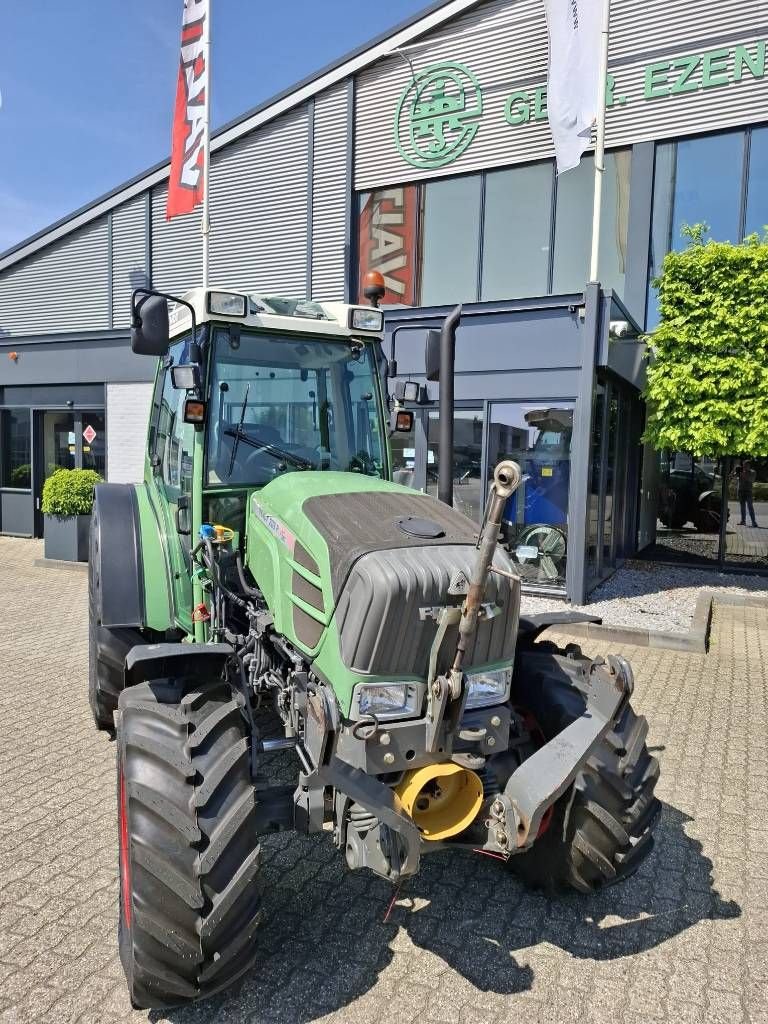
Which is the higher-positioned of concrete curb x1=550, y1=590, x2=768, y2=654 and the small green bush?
the small green bush

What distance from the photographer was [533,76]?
440 inches

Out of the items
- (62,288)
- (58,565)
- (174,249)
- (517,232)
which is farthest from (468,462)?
(62,288)

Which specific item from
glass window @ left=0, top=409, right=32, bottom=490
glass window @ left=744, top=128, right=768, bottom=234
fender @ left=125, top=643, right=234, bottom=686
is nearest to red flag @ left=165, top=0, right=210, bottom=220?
glass window @ left=0, top=409, right=32, bottom=490

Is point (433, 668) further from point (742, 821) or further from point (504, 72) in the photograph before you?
point (504, 72)

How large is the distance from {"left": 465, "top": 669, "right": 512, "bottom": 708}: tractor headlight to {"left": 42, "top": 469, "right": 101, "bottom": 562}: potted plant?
9.38m

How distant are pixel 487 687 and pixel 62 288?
16.9m

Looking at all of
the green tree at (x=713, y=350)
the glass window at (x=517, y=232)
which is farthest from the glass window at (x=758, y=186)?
the glass window at (x=517, y=232)

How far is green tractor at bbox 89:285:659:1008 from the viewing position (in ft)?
7.91

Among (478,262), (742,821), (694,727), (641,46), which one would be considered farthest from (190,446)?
(641,46)

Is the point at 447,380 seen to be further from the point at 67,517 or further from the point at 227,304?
the point at 67,517

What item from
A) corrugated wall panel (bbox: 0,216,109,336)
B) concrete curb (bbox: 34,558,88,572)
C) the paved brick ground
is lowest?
concrete curb (bbox: 34,558,88,572)

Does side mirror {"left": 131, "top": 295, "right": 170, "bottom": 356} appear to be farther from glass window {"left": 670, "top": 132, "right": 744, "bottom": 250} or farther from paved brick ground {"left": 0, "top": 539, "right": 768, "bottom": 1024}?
glass window {"left": 670, "top": 132, "right": 744, "bottom": 250}

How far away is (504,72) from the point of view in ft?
37.4

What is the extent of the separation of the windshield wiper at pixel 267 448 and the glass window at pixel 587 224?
8273mm
